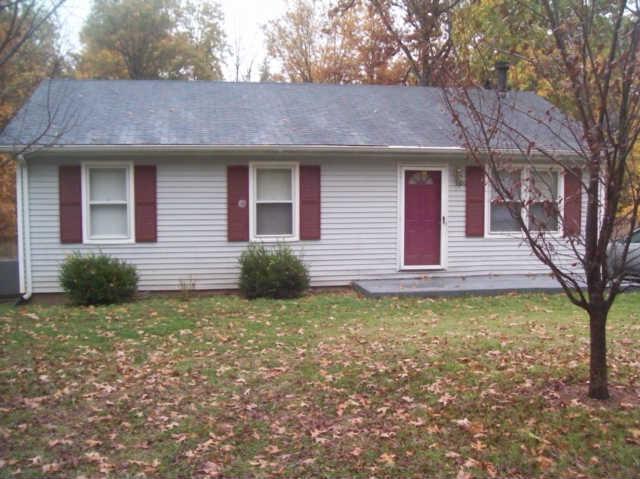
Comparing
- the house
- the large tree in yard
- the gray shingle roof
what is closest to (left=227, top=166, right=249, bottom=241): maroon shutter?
the house

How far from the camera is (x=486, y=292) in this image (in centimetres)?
988

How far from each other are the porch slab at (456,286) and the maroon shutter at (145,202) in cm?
378

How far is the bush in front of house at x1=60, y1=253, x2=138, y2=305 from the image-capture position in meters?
9.34

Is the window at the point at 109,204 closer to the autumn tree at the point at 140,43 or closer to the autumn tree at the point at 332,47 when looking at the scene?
the autumn tree at the point at 332,47

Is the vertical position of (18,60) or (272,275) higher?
(18,60)

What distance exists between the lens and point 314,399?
4848 mm

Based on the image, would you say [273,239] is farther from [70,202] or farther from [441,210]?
[70,202]

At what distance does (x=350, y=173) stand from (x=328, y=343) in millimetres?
4899

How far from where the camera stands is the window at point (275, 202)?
10.7 metres

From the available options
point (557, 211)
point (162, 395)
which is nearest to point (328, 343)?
point (162, 395)

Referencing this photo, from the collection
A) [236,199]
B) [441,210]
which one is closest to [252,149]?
[236,199]

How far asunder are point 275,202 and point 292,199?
0.31 metres

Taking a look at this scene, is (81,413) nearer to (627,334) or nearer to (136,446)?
(136,446)

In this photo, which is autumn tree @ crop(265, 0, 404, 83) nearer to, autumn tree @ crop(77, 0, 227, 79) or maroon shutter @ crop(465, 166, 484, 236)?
autumn tree @ crop(77, 0, 227, 79)
